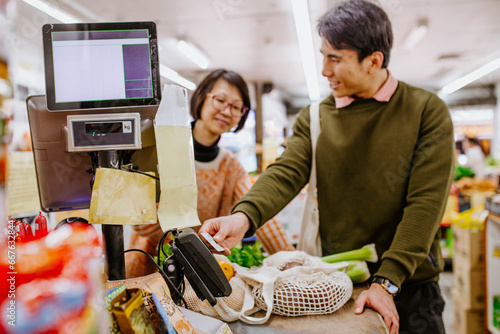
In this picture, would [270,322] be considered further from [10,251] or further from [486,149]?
[486,149]

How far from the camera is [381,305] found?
3.19 ft

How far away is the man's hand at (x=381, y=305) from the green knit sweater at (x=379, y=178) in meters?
0.12

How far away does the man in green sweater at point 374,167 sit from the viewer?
120cm

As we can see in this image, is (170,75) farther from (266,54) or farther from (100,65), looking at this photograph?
(266,54)

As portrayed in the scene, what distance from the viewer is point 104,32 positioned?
74 cm

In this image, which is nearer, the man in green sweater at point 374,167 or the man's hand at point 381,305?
the man's hand at point 381,305

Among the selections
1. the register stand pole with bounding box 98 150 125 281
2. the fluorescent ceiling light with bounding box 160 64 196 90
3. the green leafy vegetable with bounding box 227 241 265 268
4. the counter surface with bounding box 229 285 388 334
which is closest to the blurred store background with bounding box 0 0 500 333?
the fluorescent ceiling light with bounding box 160 64 196 90

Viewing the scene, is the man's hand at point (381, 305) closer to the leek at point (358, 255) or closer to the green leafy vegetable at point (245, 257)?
the leek at point (358, 255)

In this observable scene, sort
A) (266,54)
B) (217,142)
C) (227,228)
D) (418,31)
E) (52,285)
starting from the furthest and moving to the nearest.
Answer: (266,54)
(418,31)
(217,142)
(227,228)
(52,285)

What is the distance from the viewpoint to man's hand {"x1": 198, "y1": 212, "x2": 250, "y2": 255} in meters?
0.99

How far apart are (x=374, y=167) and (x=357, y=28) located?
490 mm

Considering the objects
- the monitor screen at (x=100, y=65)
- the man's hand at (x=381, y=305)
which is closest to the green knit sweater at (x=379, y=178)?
the man's hand at (x=381, y=305)

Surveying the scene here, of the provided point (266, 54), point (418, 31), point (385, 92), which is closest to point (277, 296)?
point (385, 92)

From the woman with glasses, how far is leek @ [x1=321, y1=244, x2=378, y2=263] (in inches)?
17.7
